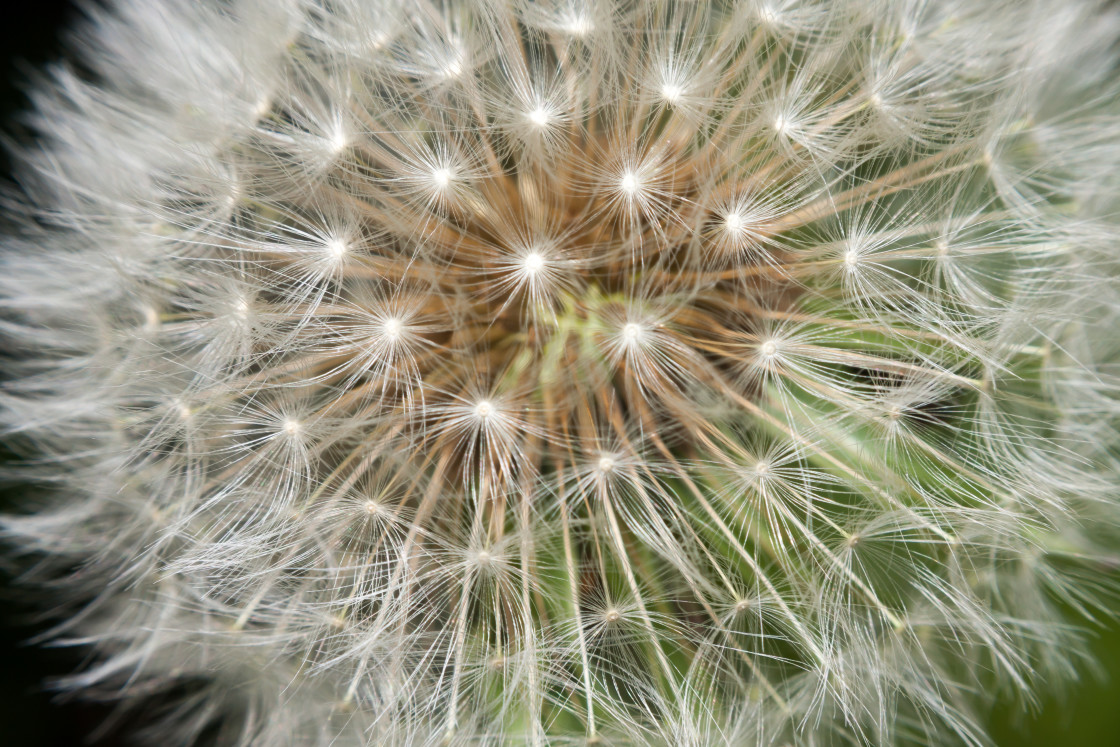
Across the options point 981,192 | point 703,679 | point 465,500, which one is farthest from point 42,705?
point 981,192

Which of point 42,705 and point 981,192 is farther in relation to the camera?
point 42,705

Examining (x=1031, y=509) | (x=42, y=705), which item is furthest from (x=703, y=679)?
(x=42, y=705)

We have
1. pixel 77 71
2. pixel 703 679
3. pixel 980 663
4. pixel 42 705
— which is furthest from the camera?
pixel 42 705

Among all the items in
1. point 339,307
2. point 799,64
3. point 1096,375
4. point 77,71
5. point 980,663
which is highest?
point 77,71

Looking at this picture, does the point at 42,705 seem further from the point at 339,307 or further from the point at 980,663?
the point at 980,663

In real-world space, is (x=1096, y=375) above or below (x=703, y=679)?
above

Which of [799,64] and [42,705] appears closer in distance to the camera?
[799,64]

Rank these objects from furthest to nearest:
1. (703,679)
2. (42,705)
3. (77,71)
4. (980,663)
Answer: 1. (42,705)
2. (77,71)
3. (980,663)
4. (703,679)

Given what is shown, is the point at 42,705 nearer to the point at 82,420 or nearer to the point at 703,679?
the point at 82,420

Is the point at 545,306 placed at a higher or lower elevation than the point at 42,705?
higher
